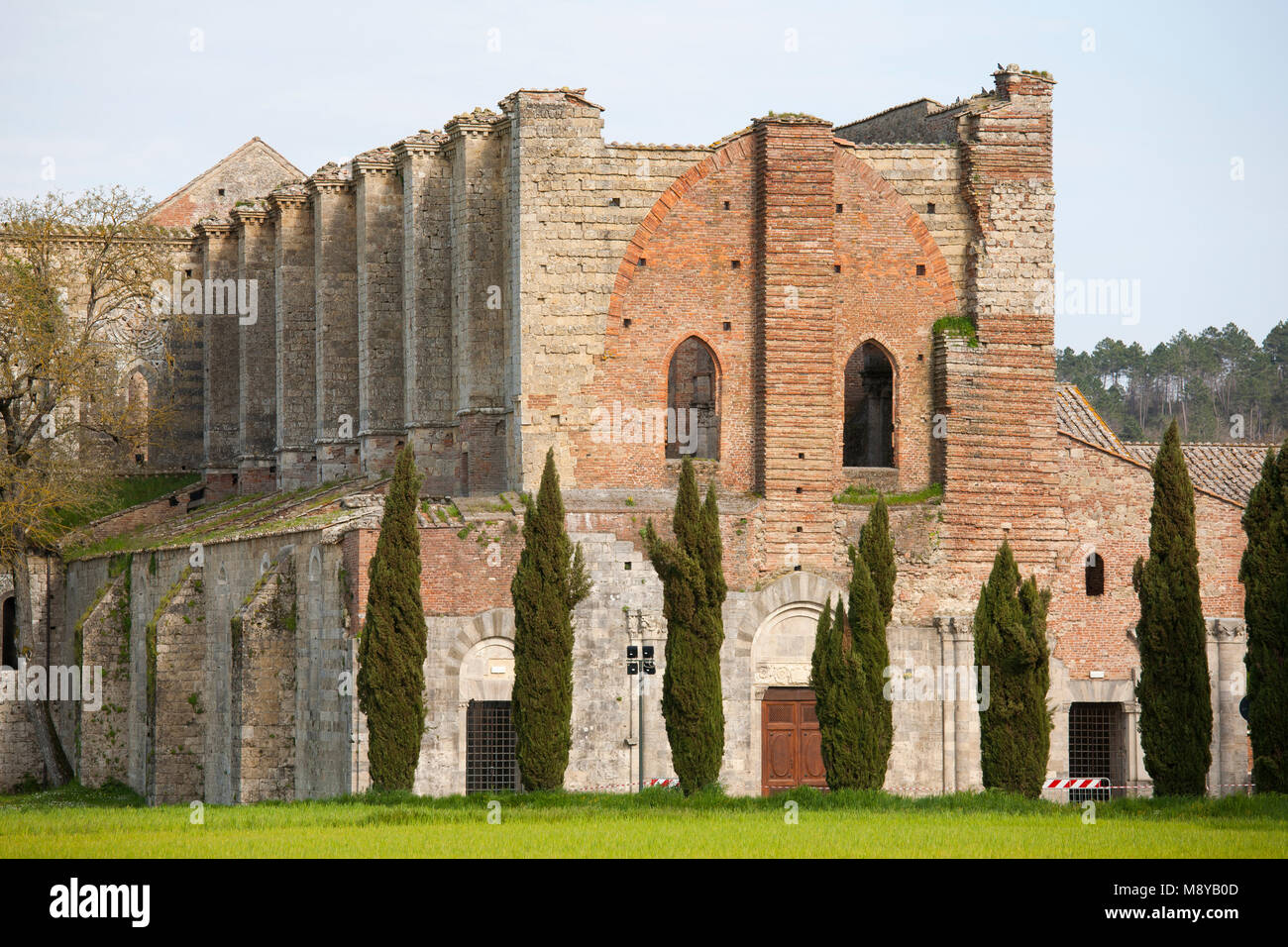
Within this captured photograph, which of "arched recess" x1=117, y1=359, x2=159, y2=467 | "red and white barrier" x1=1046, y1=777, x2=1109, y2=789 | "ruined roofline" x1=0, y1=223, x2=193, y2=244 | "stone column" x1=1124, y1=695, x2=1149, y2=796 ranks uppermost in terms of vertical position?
"ruined roofline" x1=0, y1=223, x2=193, y2=244

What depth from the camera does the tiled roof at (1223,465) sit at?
43.7 metres

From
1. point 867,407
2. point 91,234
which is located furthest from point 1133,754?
point 91,234

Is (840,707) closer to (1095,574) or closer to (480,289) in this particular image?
(1095,574)

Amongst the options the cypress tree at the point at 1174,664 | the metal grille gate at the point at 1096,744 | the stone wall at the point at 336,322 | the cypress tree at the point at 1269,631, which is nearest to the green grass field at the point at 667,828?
the cypress tree at the point at 1269,631

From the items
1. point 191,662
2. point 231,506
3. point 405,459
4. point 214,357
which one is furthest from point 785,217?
point 214,357

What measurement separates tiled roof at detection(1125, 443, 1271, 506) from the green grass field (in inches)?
631

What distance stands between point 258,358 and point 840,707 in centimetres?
2414

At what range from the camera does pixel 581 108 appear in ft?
117

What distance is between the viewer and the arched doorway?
38500mm

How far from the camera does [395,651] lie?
101 ft

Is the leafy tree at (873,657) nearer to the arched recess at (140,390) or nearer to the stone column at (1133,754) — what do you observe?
the stone column at (1133,754)

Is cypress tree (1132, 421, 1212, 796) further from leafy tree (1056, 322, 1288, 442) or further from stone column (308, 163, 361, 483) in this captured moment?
leafy tree (1056, 322, 1288, 442)

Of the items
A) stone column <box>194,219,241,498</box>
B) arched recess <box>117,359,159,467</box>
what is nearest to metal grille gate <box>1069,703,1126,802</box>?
stone column <box>194,219,241,498</box>

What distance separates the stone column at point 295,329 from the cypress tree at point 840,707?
20.1 meters
